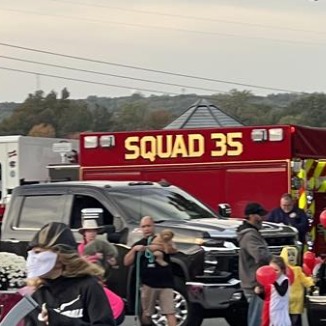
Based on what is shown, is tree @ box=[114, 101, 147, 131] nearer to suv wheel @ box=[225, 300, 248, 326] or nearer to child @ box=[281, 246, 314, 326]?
suv wheel @ box=[225, 300, 248, 326]

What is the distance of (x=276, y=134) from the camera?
→ 16.2 metres

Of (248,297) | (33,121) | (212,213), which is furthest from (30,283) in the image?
(33,121)

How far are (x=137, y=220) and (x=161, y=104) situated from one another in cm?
8824

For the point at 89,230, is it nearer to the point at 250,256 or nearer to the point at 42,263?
the point at 250,256

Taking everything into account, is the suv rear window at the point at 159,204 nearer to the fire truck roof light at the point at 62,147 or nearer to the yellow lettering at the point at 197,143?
the yellow lettering at the point at 197,143

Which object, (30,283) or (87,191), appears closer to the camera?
(30,283)

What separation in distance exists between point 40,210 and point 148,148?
4897mm

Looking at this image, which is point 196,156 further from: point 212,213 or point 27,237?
point 27,237

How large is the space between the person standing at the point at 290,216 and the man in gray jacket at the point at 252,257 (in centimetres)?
445

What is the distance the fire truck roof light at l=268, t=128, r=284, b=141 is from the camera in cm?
1619

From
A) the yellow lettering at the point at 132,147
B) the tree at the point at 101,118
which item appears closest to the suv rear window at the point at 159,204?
the yellow lettering at the point at 132,147

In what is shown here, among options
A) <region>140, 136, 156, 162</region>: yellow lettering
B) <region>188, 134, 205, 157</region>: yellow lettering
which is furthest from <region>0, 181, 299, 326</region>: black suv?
<region>140, 136, 156, 162</region>: yellow lettering

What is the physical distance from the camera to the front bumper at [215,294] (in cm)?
1156

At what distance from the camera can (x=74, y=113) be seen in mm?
82312
